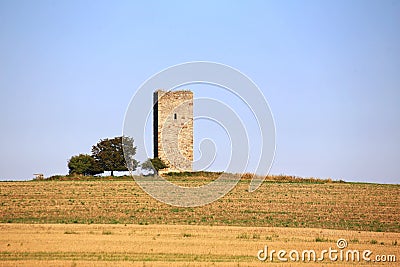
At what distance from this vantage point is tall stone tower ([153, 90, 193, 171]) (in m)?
56.7

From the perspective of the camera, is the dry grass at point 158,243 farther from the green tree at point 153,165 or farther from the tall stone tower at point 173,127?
the tall stone tower at point 173,127

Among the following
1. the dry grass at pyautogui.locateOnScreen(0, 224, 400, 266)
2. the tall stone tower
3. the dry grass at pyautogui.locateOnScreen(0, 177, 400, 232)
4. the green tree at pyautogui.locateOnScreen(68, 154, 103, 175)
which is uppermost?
the tall stone tower

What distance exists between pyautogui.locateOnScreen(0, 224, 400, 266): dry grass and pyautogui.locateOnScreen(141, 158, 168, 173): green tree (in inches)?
1005

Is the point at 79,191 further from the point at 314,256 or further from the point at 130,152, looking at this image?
the point at 314,256

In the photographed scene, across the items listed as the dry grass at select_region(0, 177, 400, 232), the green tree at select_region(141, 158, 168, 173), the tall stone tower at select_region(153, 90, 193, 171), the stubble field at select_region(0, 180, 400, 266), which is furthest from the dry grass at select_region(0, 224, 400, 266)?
the tall stone tower at select_region(153, 90, 193, 171)

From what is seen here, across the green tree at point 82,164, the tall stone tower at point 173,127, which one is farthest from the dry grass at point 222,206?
the tall stone tower at point 173,127

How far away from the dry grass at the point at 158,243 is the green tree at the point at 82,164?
972 inches

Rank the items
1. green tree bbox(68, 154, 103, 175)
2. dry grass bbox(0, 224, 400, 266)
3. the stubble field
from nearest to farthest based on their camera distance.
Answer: dry grass bbox(0, 224, 400, 266), the stubble field, green tree bbox(68, 154, 103, 175)

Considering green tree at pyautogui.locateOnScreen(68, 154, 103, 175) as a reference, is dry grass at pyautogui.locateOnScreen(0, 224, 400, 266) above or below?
below

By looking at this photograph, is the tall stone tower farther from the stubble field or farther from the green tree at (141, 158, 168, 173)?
the stubble field

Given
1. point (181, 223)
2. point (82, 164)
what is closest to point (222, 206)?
point (181, 223)

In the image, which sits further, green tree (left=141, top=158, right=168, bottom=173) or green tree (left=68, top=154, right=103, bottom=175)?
green tree (left=141, top=158, right=168, bottom=173)

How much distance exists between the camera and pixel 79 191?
4022 centimetres

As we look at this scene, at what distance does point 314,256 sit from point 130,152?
33.6 m
